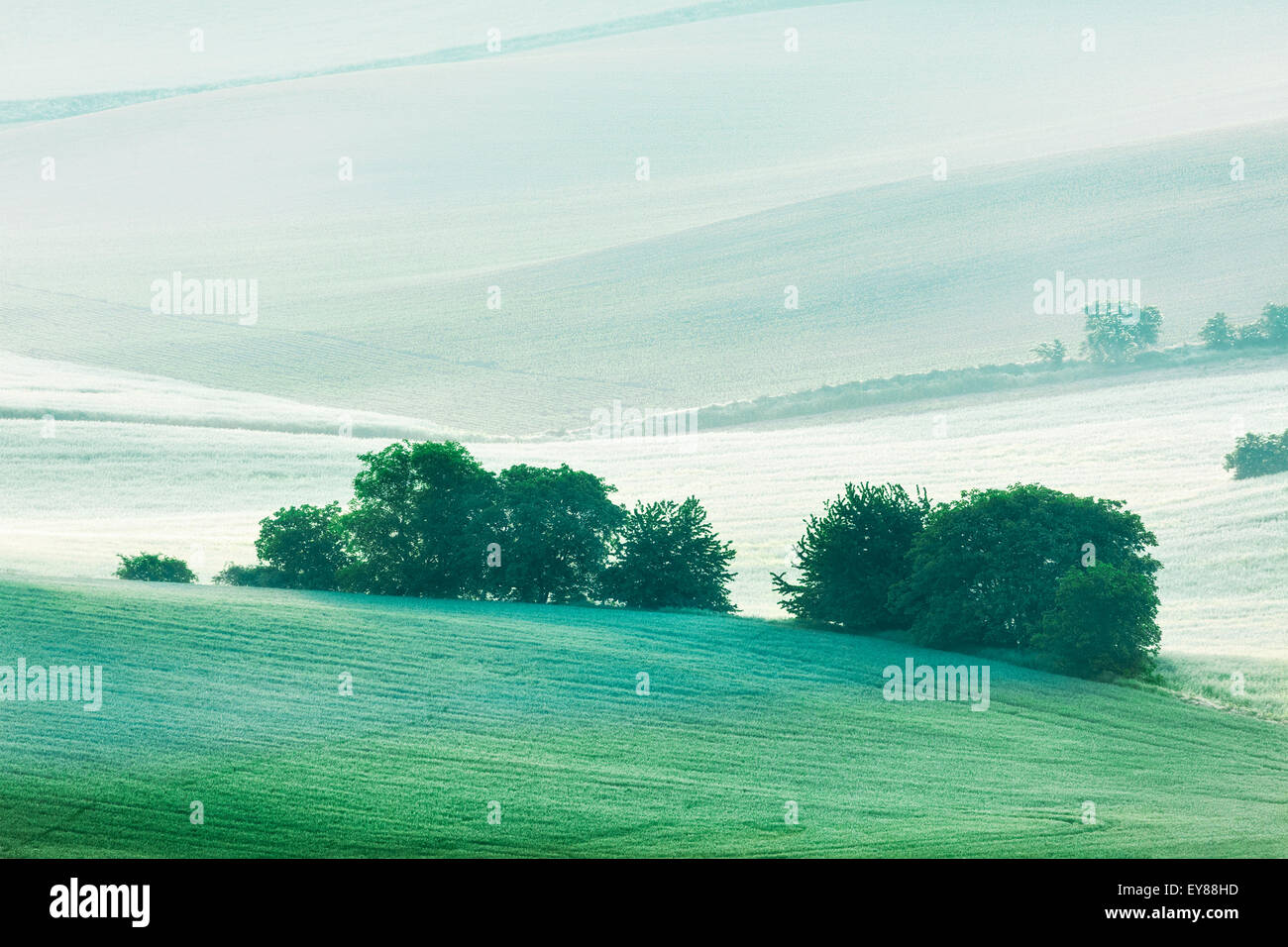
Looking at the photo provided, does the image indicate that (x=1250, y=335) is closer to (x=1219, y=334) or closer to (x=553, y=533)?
(x=1219, y=334)

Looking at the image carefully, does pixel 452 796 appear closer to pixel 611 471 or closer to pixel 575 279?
pixel 611 471

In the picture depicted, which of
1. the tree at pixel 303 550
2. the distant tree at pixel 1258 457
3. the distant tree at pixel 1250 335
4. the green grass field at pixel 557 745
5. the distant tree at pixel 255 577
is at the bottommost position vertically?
the green grass field at pixel 557 745

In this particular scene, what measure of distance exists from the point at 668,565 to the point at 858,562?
14.9 feet

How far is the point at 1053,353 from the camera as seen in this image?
265 feet

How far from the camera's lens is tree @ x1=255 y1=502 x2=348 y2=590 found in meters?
38.4

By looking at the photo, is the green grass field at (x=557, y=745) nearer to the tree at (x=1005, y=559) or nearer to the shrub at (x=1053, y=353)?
the tree at (x=1005, y=559)

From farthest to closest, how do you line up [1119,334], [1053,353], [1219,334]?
[1119,334]
[1219,334]
[1053,353]

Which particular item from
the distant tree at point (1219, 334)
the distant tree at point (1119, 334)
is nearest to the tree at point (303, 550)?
the distant tree at point (1119, 334)

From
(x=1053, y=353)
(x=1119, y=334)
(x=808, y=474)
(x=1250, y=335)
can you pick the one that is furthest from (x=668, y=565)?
(x=1250, y=335)

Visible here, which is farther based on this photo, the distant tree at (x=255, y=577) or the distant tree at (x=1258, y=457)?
the distant tree at (x=1258, y=457)

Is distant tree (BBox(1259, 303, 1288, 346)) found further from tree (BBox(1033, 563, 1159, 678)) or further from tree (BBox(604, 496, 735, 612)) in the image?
tree (BBox(1033, 563, 1159, 678))

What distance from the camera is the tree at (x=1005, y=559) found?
33812mm

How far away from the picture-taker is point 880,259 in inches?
4072

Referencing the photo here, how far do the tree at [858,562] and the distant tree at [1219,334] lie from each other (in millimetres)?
49268
